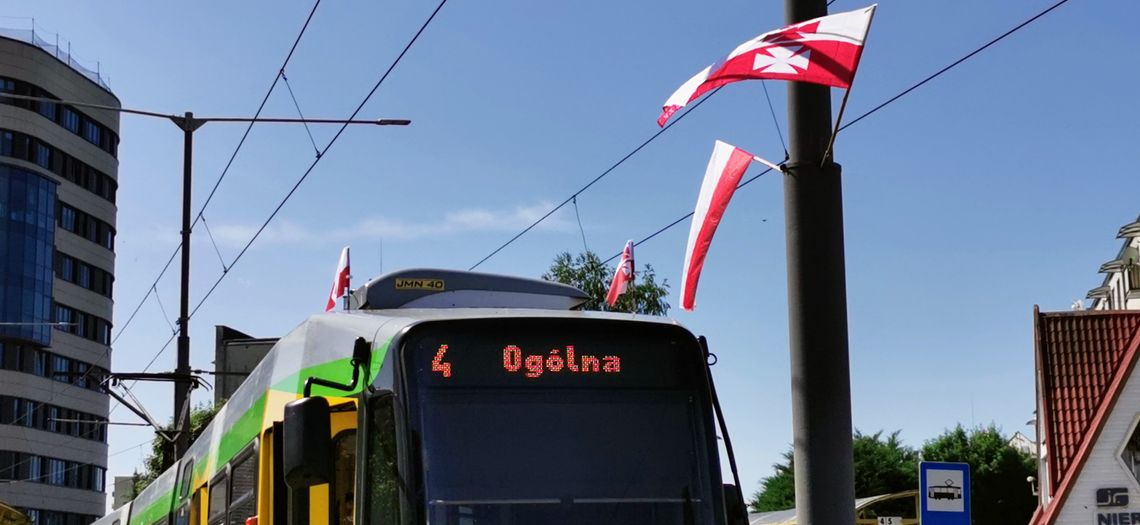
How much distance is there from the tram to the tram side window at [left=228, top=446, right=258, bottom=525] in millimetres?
930

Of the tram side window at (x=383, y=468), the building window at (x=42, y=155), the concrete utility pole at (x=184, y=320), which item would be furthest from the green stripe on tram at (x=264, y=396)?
the building window at (x=42, y=155)

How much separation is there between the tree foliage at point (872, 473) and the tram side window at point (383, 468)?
59801 millimetres

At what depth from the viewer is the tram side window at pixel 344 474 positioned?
834 cm

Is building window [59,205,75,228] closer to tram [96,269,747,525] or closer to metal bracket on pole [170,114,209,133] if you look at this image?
metal bracket on pole [170,114,209,133]

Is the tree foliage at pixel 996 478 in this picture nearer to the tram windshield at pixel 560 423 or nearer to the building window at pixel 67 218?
the building window at pixel 67 218

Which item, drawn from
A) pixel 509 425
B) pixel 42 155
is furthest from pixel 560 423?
pixel 42 155

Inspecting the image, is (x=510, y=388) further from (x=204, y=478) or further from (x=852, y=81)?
(x=204, y=478)

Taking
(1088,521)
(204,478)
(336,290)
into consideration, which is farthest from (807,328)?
(1088,521)

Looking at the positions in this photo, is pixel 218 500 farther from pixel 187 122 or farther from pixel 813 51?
pixel 187 122

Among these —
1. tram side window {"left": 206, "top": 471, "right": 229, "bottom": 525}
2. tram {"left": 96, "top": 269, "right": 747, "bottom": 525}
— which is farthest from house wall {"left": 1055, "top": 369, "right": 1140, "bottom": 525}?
tram {"left": 96, "top": 269, "right": 747, "bottom": 525}

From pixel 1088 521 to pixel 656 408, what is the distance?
90.3 ft

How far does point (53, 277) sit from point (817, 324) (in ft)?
263

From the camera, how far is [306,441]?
7852 mm

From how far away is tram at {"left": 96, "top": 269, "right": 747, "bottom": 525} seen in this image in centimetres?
793
